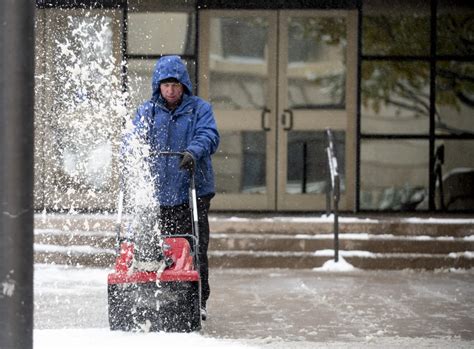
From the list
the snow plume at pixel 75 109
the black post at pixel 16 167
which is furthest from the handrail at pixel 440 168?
the black post at pixel 16 167

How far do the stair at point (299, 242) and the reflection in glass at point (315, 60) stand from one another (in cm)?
219

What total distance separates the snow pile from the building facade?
8.44 feet

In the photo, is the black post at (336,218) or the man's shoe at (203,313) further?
the black post at (336,218)

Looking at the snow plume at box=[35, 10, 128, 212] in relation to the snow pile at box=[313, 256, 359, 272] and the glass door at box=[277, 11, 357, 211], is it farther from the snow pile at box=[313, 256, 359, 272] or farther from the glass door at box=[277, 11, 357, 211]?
the snow pile at box=[313, 256, 359, 272]

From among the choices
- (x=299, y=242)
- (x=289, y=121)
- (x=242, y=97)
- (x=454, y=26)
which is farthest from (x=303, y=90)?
(x=299, y=242)

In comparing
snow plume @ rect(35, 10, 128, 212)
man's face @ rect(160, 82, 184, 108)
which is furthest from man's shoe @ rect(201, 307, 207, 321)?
snow plume @ rect(35, 10, 128, 212)

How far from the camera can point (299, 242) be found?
13062 millimetres

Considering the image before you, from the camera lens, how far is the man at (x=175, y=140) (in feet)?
27.6

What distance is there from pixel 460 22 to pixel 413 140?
1.78 m

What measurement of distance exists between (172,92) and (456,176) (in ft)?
26.1

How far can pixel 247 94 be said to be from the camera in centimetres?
1538

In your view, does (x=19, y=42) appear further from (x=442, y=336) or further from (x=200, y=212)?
(x=442, y=336)

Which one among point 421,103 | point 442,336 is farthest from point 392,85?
point 442,336

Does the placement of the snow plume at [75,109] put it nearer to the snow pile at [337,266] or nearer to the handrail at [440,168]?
the snow pile at [337,266]
